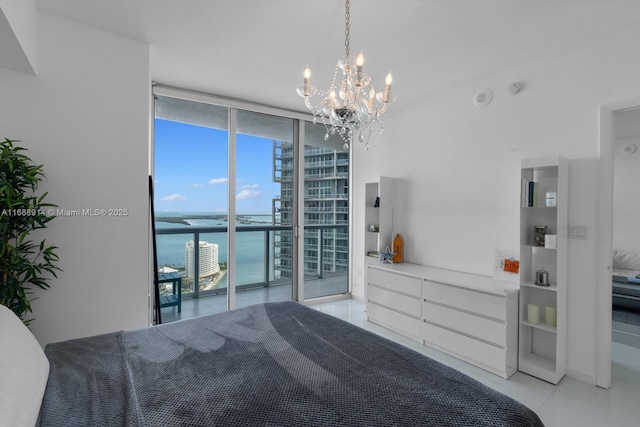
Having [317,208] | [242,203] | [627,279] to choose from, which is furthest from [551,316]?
[242,203]

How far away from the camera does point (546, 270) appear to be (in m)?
2.77

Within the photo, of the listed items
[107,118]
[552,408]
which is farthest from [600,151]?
[107,118]

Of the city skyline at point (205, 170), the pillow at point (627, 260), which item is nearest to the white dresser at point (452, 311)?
the pillow at point (627, 260)

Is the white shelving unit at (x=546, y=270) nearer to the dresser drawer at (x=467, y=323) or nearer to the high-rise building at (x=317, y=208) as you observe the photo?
the dresser drawer at (x=467, y=323)

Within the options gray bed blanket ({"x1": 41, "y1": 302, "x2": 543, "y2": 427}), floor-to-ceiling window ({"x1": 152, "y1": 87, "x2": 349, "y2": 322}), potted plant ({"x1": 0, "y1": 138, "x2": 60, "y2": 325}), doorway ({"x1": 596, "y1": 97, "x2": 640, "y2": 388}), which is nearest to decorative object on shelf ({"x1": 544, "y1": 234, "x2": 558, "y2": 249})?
doorway ({"x1": 596, "y1": 97, "x2": 640, "y2": 388})

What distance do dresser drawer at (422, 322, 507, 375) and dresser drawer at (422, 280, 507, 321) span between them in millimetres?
275

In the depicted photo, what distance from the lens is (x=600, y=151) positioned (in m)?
2.47

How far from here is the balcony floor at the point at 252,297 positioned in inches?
151

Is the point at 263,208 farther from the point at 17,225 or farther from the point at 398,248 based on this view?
the point at 17,225

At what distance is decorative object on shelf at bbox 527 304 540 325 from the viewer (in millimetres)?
2682

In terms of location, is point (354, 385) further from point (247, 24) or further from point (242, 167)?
point (242, 167)

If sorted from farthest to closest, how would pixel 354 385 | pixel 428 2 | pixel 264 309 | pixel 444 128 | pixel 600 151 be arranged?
pixel 444 128 → pixel 600 151 → pixel 264 309 → pixel 428 2 → pixel 354 385

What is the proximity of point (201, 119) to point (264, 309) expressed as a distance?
2.67m

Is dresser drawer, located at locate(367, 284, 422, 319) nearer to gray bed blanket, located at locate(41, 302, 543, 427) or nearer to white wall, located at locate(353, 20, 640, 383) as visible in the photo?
white wall, located at locate(353, 20, 640, 383)
